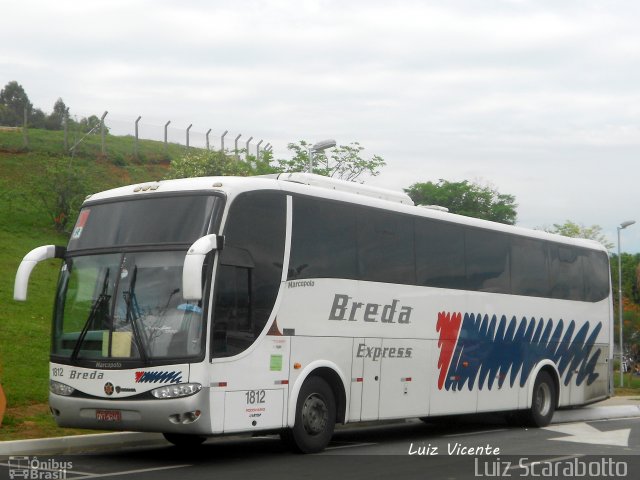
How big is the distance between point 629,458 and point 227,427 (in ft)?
18.7

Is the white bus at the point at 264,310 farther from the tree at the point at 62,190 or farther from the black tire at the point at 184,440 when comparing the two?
the tree at the point at 62,190

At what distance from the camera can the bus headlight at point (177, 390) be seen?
463 inches

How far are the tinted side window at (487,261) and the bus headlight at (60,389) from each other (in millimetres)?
7778

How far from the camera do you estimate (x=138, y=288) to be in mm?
12352

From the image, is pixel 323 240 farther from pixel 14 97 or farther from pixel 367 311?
pixel 14 97

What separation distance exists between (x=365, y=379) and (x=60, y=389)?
4.56m

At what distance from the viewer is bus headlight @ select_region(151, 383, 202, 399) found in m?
11.8

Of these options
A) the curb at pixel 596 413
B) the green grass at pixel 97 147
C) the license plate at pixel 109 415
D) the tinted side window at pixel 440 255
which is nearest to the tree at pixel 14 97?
the green grass at pixel 97 147

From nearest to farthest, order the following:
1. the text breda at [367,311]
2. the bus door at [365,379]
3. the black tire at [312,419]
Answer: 1. the black tire at [312,419]
2. the text breda at [367,311]
3. the bus door at [365,379]

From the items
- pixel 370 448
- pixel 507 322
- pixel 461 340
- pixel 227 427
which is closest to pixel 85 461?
pixel 227 427

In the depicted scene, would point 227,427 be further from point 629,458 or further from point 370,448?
point 629,458

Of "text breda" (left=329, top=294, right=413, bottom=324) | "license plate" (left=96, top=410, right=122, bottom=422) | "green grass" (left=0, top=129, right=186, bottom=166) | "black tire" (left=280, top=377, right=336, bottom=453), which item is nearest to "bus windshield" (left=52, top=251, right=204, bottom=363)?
"license plate" (left=96, top=410, right=122, bottom=422)

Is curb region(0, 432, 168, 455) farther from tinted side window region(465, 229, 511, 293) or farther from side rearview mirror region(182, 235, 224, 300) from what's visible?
tinted side window region(465, 229, 511, 293)

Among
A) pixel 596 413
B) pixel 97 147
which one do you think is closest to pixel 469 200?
pixel 97 147
